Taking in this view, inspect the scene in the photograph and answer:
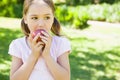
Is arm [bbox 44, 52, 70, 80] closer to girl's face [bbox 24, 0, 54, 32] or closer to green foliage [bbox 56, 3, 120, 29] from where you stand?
girl's face [bbox 24, 0, 54, 32]

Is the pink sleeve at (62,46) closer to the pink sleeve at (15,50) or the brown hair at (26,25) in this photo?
the brown hair at (26,25)

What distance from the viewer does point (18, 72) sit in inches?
96.4

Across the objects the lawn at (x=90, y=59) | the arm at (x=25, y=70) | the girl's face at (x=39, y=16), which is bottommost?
the lawn at (x=90, y=59)

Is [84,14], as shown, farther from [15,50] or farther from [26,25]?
[15,50]

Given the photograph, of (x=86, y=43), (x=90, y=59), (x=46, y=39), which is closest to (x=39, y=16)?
Result: (x=46, y=39)

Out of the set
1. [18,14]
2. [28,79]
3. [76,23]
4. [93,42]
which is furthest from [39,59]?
[18,14]

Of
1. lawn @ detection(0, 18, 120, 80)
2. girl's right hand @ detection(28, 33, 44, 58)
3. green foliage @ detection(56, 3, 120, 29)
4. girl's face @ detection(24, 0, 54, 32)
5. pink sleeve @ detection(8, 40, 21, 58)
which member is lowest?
green foliage @ detection(56, 3, 120, 29)

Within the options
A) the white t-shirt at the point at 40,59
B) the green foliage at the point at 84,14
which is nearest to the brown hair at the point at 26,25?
the white t-shirt at the point at 40,59

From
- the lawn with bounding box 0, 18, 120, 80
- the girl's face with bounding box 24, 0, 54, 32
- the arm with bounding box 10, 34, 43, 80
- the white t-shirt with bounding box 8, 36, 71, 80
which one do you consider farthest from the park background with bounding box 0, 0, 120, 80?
the girl's face with bounding box 24, 0, 54, 32

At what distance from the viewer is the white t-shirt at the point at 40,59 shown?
8.20 ft

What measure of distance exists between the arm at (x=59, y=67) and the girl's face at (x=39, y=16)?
24cm

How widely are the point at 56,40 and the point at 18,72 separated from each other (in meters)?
0.41

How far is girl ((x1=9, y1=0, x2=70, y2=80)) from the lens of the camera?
2.38m

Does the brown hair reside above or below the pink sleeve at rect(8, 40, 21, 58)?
above
